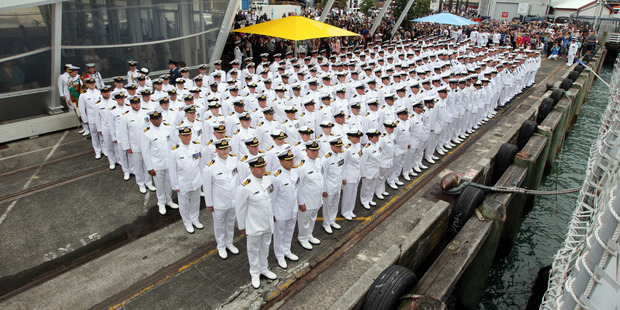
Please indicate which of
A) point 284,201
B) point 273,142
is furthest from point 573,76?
point 284,201

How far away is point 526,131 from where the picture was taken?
10141 millimetres

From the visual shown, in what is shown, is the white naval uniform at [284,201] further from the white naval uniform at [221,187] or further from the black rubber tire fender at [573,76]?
the black rubber tire fender at [573,76]

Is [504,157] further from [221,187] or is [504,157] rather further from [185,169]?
[185,169]

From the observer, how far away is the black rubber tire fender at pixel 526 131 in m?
10.1

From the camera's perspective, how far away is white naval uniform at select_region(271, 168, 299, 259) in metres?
5.07

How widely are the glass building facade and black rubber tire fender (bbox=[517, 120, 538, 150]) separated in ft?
33.5

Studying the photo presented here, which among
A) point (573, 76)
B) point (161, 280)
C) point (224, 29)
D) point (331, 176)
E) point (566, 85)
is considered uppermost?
point (224, 29)

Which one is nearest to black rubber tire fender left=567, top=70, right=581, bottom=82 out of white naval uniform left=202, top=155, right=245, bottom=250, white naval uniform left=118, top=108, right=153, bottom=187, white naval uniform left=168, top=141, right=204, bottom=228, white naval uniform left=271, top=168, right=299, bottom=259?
white naval uniform left=271, top=168, right=299, bottom=259

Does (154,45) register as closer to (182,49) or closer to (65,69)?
(182,49)

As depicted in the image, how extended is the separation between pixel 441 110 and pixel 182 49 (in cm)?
860

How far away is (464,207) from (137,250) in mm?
5063

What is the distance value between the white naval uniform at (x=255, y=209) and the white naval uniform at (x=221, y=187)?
1.66ft

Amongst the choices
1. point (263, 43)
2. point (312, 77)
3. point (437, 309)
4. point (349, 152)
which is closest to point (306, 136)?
point (349, 152)

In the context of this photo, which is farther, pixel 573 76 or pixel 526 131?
pixel 573 76
